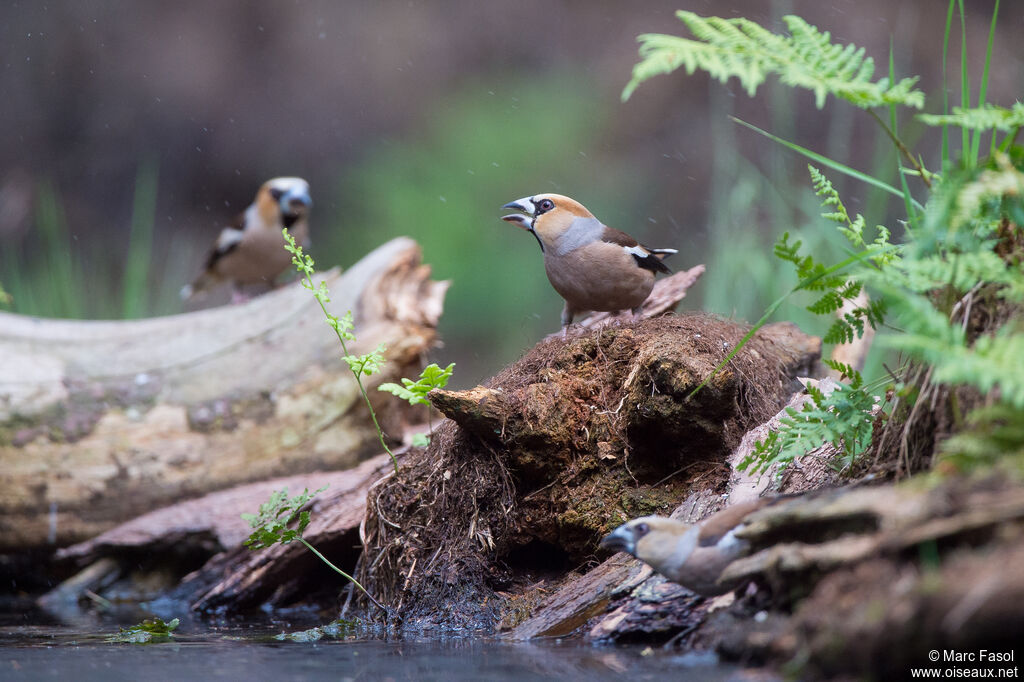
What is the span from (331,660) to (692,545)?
1169 mm

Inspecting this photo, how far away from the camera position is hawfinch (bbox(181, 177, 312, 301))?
7.46 metres

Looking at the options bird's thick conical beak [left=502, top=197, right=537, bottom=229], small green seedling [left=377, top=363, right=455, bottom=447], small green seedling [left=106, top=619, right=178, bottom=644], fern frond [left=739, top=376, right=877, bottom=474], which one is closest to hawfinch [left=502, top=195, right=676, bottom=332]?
bird's thick conical beak [left=502, top=197, right=537, bottom=229]

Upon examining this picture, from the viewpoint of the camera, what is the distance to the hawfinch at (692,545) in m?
2.46

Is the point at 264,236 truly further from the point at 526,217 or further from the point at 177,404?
the point at 526,217

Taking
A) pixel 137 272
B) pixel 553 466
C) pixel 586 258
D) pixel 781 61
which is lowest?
pixel 553 466

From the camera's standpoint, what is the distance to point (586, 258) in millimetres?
4301

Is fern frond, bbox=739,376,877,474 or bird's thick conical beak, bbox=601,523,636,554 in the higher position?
fern frond, bbox=739,376,877,474

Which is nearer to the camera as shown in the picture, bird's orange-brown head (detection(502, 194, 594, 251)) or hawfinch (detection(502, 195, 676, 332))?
hawfinch (detection(502, 195, 676, 332))

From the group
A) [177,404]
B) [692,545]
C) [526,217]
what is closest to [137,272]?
[177,404]

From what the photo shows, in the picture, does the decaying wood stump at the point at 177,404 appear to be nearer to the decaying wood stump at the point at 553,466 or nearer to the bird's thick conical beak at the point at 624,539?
the decaying wood stump at the point at 553,466

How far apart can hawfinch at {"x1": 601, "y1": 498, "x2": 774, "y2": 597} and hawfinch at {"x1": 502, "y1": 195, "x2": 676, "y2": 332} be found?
178 centimetres

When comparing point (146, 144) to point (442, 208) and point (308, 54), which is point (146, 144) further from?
point (442, 208)

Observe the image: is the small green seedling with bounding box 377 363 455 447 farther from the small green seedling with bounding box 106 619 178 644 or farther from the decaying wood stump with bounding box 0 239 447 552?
the decaying wood stump with bounding box 0 239 447 552

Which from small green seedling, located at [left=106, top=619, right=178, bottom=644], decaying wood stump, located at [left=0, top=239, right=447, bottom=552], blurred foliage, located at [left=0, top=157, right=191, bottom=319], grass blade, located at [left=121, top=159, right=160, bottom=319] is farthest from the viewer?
blurred foliage, located at [left=0, top=157, right=191, bottom=319]
